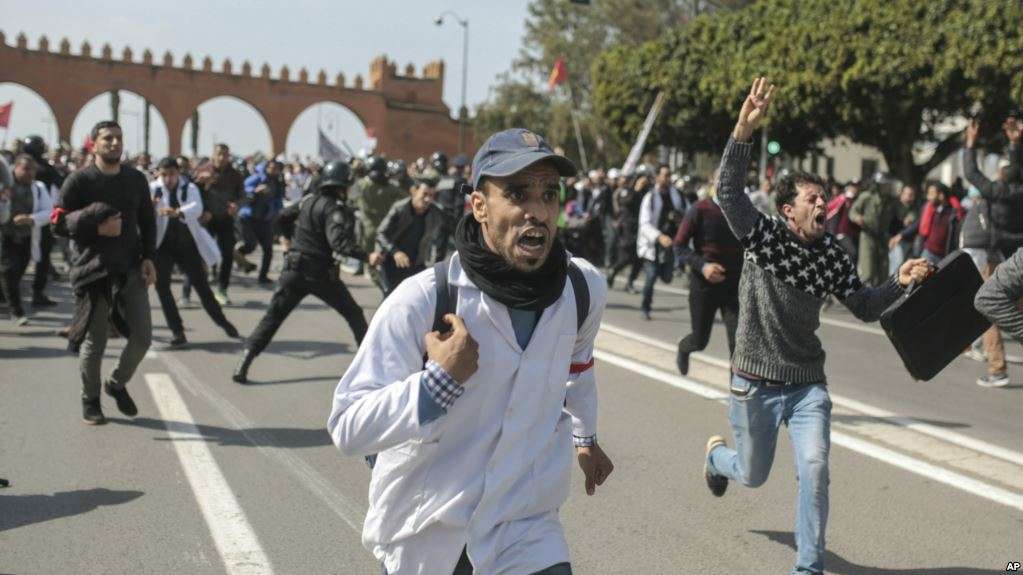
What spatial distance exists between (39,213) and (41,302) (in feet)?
5.68

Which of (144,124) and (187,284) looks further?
(144,124)

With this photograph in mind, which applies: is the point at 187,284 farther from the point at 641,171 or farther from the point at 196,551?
the point at 196,551

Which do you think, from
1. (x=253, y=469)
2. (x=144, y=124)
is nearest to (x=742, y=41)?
(x=253, y=469)

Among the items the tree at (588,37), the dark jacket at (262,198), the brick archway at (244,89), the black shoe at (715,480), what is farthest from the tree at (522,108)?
the black shoe at (715,480)

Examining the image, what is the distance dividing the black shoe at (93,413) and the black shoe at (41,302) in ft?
23.4

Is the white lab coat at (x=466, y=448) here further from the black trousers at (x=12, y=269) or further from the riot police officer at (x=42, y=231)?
the riot police officer at (x=42, y=231)

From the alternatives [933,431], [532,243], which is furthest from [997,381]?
[532,243]

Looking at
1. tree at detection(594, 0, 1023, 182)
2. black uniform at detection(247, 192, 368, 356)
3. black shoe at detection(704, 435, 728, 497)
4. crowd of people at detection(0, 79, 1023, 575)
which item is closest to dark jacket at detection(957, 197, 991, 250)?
crowd of people at detection(0, 79, 1023, 575)

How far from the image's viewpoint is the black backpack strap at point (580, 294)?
3.07 meters

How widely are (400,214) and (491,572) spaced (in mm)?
7716

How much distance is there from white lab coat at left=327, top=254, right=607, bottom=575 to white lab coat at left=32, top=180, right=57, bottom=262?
11.0 meters

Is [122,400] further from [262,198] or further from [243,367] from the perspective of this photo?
[262,198]

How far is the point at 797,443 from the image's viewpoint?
192 inches

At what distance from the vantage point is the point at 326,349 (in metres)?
11.5
